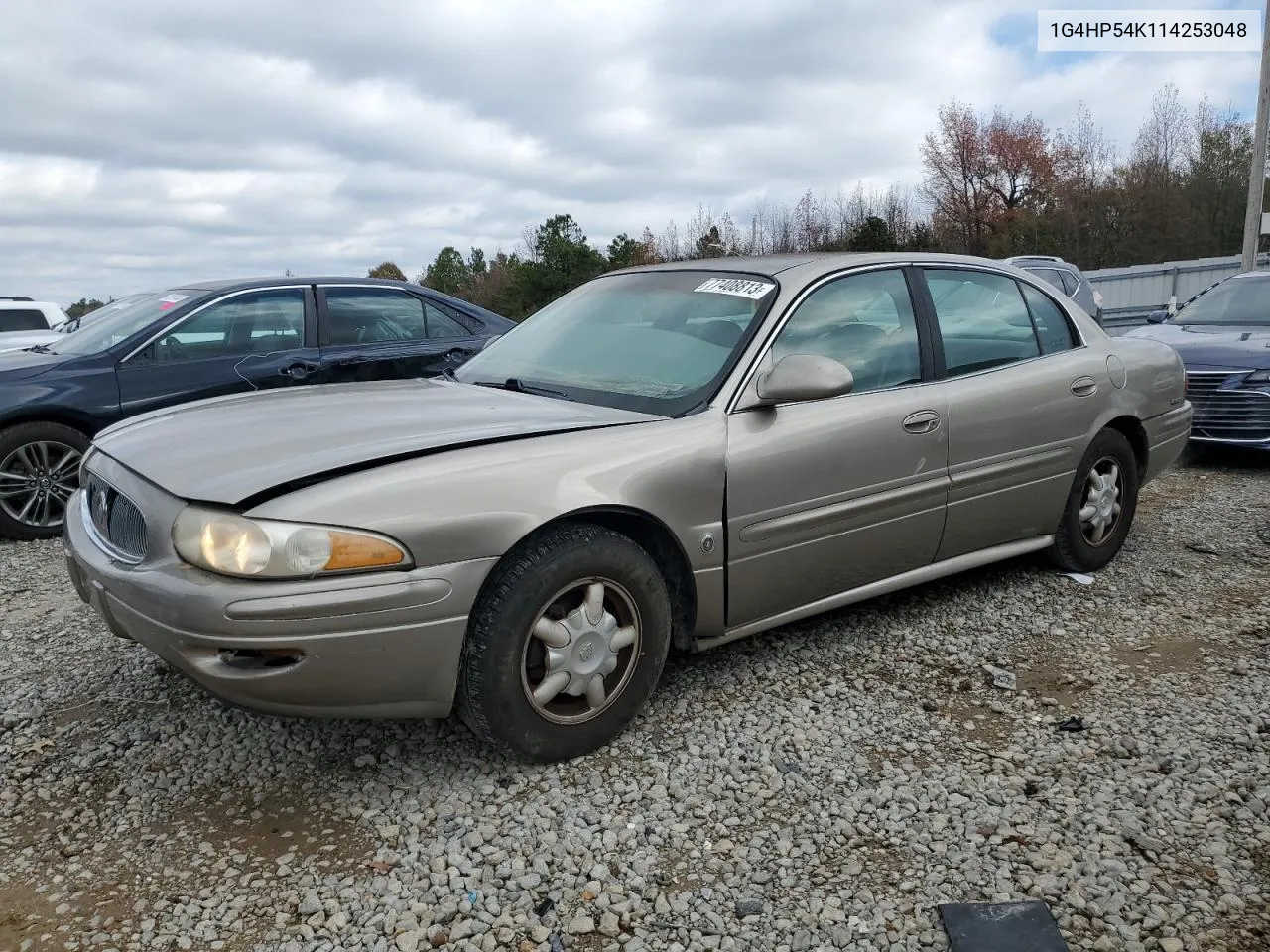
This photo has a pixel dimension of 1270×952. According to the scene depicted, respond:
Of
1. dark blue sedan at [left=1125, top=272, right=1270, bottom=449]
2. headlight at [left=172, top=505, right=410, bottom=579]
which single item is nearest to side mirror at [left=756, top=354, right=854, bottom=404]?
headlight at [left=172, top=505, right=410, bottom=579]

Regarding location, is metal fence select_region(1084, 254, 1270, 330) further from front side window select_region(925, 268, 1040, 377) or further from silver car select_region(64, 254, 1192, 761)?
silver car select_region(64, 254, 1192, 761)

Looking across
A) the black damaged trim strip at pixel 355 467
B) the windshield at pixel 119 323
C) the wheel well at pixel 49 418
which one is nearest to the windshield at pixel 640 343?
the black damaged trim strip at pixel 355 467

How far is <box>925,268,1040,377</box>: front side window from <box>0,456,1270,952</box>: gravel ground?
3.75 ft

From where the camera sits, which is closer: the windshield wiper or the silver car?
the silver car

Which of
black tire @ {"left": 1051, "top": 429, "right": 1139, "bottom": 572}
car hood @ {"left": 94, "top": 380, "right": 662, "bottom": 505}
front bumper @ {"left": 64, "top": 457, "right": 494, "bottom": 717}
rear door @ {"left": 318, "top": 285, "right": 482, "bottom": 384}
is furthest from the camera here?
rear door @ {"left": 318, "top": 285, "right": 482, "bottom": 384}

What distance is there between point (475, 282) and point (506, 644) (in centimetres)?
3829

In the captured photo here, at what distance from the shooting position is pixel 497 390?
3.57 meters

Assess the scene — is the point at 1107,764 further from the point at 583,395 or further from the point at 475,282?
the point at 475,282

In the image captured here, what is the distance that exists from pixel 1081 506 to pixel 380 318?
4505 millimetres

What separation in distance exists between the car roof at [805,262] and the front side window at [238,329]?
3094mm

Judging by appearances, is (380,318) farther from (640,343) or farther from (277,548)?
(277,548)

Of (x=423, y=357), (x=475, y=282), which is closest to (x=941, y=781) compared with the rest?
(x=423, y=357)

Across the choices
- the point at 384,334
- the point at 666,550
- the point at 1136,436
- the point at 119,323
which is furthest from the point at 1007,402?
the point at 119,323

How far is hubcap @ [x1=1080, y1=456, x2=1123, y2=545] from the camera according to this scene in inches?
179
